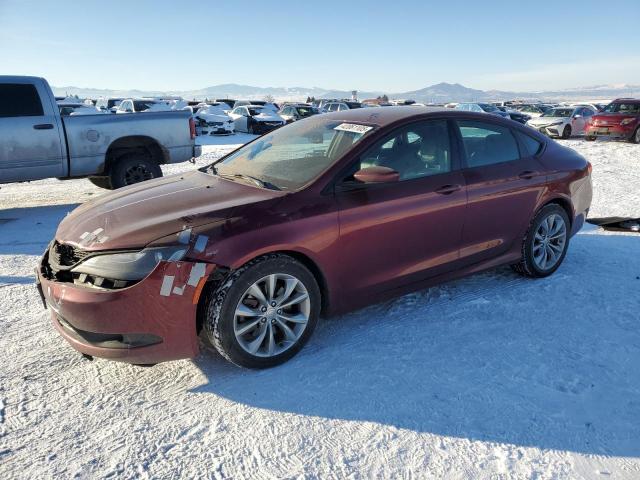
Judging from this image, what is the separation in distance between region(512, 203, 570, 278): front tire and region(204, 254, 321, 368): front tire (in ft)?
7.35

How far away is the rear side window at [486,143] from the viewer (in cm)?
413

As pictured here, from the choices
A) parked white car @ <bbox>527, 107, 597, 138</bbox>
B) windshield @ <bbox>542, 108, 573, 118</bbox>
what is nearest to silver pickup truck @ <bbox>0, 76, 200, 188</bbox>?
parked white car @ <bbox>527, 107, 597, 138</bbox>

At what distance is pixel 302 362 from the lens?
3271 millimetres

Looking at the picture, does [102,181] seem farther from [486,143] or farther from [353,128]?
[486,143]

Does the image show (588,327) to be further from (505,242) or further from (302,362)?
(302,362)

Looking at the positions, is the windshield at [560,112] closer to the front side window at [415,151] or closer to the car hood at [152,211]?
the front side window at [415,151]

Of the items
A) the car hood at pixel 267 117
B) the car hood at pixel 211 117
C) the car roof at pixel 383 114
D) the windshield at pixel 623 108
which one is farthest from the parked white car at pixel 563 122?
the car roof at pixel 383 114

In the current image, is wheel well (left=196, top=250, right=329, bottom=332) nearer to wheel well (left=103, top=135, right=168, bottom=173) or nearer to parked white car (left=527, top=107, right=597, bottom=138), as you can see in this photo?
wheel well (left=103, top=135, right=168, bottom=173)

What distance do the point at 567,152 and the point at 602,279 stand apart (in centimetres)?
124

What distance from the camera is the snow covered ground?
7.96ft

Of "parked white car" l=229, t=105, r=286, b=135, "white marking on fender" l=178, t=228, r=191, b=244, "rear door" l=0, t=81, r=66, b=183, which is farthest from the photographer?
"parked white car" l=229, t=105, r=286, b=135

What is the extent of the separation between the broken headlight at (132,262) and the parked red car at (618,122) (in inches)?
746

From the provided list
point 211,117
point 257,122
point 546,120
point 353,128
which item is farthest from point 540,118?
point 353,128

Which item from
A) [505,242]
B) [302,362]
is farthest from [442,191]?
[302,362]
